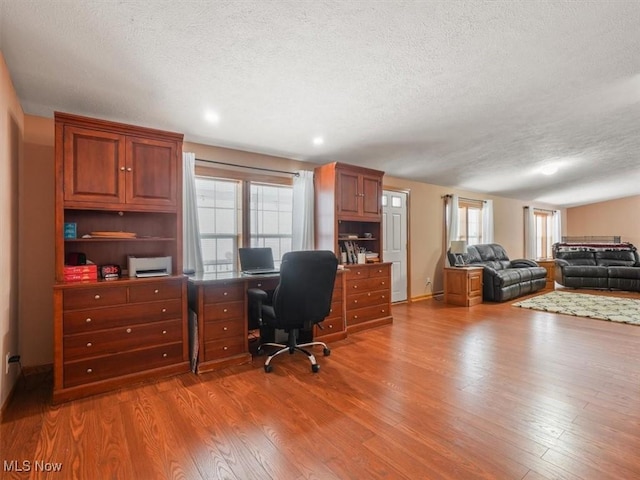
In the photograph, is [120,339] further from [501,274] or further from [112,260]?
[501,274]

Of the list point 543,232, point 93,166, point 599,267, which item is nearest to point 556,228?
point 543,232

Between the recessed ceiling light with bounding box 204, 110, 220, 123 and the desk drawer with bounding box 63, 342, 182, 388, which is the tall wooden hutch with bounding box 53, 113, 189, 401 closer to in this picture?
the desk drawer with bounding box 63, 342, 182, 388

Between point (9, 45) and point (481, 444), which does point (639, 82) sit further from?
point (9, 45)

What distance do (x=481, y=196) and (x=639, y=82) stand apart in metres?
4.56

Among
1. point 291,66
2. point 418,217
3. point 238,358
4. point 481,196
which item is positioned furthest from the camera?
point 481,196

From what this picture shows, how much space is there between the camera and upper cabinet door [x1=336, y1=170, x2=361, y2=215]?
4098 millimetres

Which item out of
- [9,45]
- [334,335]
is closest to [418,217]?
[334,335]

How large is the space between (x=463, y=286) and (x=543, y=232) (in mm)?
6050

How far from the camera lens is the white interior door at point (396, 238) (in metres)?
5.50

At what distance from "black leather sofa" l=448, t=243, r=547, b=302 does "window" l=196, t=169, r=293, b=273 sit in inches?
141

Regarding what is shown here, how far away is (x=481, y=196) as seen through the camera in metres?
7.39

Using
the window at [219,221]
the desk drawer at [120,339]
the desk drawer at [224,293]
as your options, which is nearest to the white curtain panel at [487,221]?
the window at [219,221]

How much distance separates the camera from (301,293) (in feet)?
9.15

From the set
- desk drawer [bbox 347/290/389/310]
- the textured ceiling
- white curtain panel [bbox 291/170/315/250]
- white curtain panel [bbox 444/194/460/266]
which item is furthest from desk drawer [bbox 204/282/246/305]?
white curtain panel [bbox 444/194/460/266]
